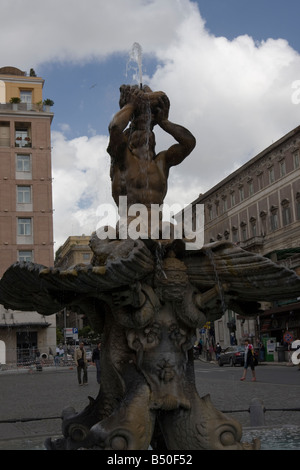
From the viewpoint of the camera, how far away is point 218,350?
40.2 metres

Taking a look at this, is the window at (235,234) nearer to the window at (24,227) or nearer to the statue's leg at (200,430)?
the window at (24,227)

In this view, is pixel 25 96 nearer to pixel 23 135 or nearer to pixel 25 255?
pixel 23 135

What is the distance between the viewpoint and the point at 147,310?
4695 millimetres

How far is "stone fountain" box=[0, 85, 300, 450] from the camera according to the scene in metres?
4.44

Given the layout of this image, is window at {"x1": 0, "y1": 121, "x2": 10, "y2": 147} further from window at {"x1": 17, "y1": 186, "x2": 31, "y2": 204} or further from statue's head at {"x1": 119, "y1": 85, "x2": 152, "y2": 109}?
Answer: statue's head at {"x1": 119, "y1": 85, "x2": 152, "y2": 109}

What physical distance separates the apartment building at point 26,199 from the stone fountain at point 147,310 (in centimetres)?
3827

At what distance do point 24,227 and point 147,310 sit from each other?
41.2 meters

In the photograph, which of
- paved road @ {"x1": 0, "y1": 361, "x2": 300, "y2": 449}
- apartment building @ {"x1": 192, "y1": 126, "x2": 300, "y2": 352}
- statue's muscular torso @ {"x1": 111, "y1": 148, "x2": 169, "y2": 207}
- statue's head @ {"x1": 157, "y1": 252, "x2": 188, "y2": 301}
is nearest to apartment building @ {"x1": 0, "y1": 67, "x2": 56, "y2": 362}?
apartment building @ {"x1": 192, "y1": 126, "x2": 300, "y2": 352}

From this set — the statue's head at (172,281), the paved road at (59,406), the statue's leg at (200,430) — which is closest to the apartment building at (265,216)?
the paved road at (59,406)

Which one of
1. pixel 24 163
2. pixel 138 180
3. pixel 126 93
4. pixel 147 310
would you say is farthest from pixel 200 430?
pixel 24 163

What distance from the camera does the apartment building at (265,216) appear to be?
4025cm

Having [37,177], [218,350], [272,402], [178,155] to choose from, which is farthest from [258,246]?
[178,155]

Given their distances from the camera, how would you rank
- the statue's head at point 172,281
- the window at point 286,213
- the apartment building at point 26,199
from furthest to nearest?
the window at point 286,213, the apartment building at point 26,199, the statue's head at point 172,281

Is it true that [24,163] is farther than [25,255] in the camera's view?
Yes
